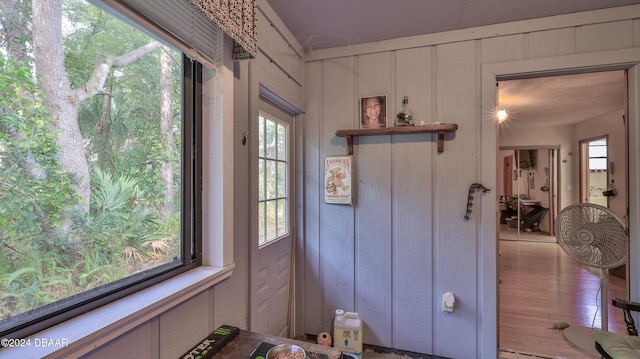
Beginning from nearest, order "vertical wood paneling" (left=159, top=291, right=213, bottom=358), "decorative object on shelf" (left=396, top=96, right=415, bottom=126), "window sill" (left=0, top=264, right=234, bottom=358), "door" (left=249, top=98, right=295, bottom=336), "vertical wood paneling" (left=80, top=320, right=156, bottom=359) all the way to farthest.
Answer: "window sill" (left=0, top=264, right=234, bottom=358) → "vertical wood paneling" (left=80, top=320, right=156, bottom=359) → "vertical wood paneling" (left=159, top=291, right=213, bottom=358) → "door" (left=249, top=98, right=295, bottom=336) → "decorative object on shelf" (left=396, top=96, right=415, bottom=126)

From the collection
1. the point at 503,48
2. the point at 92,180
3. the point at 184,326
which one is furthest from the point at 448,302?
the point at 92,180

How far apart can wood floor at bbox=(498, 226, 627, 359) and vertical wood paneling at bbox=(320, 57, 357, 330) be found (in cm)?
121

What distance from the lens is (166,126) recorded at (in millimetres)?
1099

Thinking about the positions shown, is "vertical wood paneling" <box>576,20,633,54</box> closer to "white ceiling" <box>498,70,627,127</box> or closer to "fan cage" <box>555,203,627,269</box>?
"white ceiling" <box>498,70,627,127</box>

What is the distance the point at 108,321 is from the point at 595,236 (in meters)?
2.65

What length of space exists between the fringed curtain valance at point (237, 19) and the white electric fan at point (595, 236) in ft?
7.61

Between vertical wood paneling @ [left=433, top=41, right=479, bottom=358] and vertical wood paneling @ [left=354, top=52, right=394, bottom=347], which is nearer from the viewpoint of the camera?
vertical wood paneling @ [left=433, top=41, right=479, bottom=358]

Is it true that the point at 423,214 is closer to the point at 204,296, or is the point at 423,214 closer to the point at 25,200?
the point at 204,296

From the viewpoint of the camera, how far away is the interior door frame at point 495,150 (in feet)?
5.50

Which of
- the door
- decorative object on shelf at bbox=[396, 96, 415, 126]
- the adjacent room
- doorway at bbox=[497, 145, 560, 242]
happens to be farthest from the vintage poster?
doorway at bbox=[497, 145, 560, 242]

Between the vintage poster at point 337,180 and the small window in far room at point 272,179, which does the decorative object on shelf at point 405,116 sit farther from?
the small window in far room at point 272,179

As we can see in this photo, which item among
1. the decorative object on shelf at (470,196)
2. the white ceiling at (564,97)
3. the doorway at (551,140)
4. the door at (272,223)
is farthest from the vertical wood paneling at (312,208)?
the doorway at (551,140)

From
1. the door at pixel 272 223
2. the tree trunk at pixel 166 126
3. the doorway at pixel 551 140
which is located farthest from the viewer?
the doorway at pixel 551 140

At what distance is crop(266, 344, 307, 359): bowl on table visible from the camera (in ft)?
3.22
